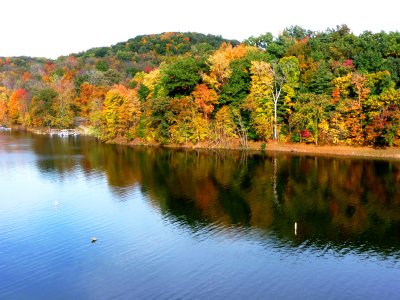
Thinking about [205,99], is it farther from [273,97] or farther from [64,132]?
[64,132]

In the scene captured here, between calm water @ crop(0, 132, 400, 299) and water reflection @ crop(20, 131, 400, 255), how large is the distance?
111mm

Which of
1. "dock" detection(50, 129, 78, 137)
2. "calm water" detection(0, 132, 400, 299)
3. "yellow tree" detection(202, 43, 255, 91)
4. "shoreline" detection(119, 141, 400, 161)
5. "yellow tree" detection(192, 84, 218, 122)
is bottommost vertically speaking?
"calm water" detection(0, 132, 400, 299)

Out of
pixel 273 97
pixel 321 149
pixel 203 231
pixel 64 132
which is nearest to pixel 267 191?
pixel 203 231

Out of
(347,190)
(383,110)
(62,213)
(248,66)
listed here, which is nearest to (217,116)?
(248,66)

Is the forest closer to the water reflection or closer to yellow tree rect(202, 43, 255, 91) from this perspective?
yellow tree rect(202, 43, 255, 91)

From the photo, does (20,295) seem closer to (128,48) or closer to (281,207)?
(281,207)

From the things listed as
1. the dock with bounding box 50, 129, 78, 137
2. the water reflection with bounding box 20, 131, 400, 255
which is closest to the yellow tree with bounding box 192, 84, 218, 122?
the water reflection with bounding box 20, 131, 400, 255

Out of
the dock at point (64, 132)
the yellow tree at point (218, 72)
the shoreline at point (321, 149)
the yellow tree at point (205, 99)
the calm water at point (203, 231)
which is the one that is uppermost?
the yellow tree at point (218, 72)

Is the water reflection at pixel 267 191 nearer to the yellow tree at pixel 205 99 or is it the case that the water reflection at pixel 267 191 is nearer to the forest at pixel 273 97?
the forest at pixel 273 97

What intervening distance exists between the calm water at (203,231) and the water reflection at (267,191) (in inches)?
4.4

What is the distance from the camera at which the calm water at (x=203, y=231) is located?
64.5 feet

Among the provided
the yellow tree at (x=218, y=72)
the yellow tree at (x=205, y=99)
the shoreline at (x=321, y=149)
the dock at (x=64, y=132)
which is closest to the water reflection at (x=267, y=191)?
the shoreline at (x=321, y=149)

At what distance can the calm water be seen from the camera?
19.7 meters

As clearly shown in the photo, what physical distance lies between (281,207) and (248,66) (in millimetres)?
35959
